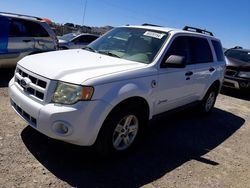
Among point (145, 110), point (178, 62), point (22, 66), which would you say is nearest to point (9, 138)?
point (22, 66)

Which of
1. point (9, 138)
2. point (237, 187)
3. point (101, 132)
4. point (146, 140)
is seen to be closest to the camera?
point (101, 132)

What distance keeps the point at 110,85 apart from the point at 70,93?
1.64ft

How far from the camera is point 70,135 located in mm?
3645

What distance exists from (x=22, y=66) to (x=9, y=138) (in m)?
1.05

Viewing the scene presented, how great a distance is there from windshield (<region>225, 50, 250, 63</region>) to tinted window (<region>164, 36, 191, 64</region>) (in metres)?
6.87

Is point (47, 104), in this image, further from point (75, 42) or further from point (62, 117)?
point (75, 42)

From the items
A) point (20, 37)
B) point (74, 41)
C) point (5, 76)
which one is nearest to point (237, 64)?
point (20, 37)

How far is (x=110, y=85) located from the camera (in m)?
3.82

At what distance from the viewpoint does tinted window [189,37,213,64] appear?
5896mm

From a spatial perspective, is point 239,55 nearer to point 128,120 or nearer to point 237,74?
point 237,74

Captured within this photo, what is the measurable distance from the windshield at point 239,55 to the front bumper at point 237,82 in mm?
1374

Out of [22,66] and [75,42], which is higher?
[22,66]

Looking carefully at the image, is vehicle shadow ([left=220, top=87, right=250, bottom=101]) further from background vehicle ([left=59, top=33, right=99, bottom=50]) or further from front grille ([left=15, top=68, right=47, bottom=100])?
front grille ([left=15, top=68, right=47, bottom=100])

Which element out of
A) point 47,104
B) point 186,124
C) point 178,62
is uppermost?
point 178,62
